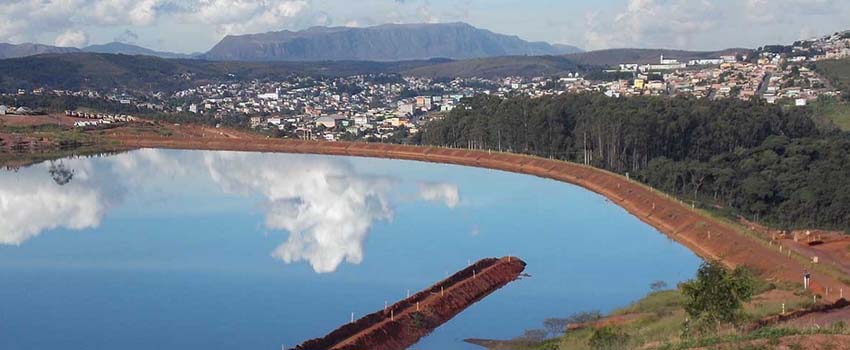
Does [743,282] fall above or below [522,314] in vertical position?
above

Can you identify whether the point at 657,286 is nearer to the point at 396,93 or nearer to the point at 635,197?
the point at 635,197

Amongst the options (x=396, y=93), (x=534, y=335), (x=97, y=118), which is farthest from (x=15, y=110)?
(x=396, y=93)

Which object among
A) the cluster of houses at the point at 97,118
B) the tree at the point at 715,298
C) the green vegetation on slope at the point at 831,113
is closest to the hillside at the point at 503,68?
the cluster of houses at the point at 97,118

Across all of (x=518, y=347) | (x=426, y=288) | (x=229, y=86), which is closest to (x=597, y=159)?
(x=426, y=288)

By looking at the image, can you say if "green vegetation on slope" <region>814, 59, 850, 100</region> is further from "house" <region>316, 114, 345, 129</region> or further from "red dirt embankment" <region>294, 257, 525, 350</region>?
"red dirt embankment" <region>294, 257, 525, 350</region>

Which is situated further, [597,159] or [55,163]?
[55,163]

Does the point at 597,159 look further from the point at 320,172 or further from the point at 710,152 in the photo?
the point at 320,172
